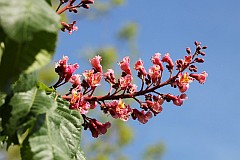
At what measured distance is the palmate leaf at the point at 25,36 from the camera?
1.88 feet

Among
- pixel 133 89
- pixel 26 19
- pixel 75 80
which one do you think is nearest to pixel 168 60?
pixel 133 89

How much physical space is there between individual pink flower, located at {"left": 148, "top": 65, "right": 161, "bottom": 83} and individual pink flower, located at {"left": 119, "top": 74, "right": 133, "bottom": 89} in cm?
5

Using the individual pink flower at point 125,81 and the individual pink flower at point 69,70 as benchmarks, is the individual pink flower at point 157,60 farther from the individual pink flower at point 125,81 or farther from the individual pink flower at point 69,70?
the individual pink flower at point 69,70

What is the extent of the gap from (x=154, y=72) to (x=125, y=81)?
0.08 metres

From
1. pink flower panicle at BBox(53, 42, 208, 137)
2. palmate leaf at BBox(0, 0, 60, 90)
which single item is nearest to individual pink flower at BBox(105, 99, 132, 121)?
pink flower panicle at BBox(53, 42, 208, 137)

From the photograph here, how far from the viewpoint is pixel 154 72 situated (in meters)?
1.27

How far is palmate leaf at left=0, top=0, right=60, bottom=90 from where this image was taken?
1.88ft

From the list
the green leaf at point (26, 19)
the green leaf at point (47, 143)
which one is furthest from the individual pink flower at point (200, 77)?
the green leaf at point (26, 19)

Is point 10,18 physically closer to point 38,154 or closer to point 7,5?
point 7,5

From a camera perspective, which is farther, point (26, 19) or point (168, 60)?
point (168, 60)

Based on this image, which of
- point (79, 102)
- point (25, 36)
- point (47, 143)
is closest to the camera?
point (25, 36)

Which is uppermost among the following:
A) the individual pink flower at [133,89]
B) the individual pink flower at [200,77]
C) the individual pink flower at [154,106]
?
the individual pink flower at [200,77]

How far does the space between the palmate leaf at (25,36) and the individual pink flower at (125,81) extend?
24.6 inches

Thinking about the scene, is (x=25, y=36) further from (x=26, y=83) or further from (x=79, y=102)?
(x=79, y=102)
